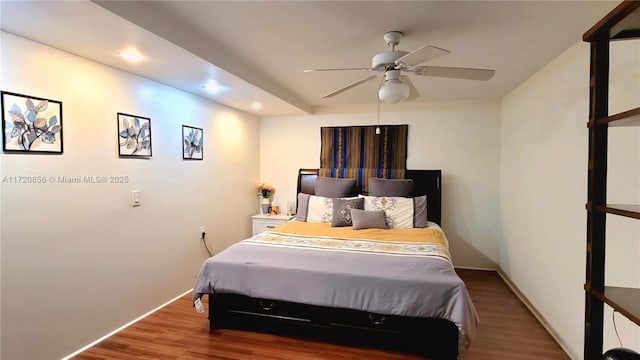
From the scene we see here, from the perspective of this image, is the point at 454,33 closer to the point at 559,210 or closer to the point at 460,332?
the point at 559,210

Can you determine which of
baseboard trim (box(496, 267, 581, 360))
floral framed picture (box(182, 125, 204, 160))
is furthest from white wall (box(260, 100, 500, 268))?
floral framed picture (box(182, 125, 204, 160))

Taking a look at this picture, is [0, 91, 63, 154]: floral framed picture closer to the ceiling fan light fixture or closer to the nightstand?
the ceiling fan light fixture

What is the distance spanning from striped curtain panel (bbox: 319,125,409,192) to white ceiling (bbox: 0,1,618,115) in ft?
5.33

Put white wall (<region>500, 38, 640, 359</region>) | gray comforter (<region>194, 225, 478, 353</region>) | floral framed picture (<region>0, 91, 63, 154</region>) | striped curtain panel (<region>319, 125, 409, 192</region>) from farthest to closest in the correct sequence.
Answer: striped curtain panel (<region>319, 125, 409, 192</region>)
gray comforter (<region>194, 225, 478, 353</region>)
floral framed picture (<region>0, 91, 63, 154</region>)
white wall (<region>500, 38, 640, 359</region>)

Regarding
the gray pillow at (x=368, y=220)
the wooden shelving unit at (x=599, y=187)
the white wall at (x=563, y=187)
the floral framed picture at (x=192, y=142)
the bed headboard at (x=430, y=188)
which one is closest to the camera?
the wooden shelving unit at (x=599, y=187)

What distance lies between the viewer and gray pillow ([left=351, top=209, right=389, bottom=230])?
12.1 feet

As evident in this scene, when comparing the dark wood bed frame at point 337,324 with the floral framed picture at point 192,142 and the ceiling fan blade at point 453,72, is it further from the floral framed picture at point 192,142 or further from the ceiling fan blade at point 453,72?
the ceiling fan blade at point 453,72

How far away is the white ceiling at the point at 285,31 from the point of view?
5.98 feet

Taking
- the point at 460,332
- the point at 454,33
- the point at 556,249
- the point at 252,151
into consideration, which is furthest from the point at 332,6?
the point at 252,151

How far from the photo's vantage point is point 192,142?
11.9ft

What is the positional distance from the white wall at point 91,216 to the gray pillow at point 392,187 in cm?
205

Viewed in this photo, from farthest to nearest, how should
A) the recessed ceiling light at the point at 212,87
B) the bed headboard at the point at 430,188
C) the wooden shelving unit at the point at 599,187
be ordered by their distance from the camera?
the bed headboard at the point at 430,188, the recessed ceiling light at the point at 212,87, the wooden shelving unit at the point at 599,187

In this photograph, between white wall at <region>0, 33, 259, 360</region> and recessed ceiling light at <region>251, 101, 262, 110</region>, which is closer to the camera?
white wall at <region>0, 33, 259, 360</region>

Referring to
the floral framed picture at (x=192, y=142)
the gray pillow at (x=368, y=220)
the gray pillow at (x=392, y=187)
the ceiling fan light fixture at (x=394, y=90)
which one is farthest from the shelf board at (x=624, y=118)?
the floral framed picture at (x=192, y=142)
